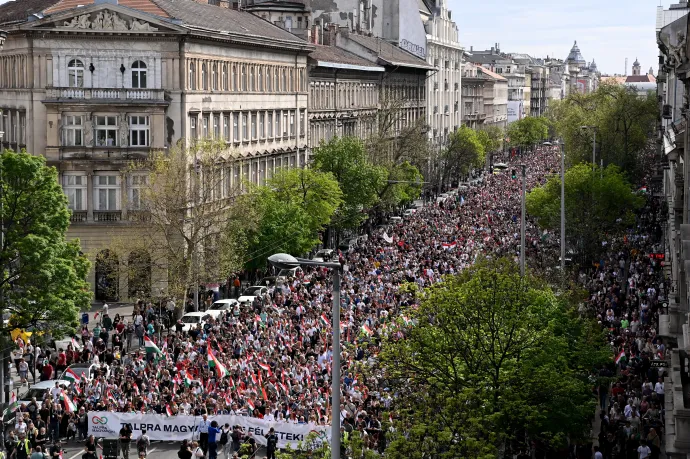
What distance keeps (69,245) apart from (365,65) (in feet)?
221

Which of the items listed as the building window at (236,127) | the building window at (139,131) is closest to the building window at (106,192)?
the building window at (139,131)

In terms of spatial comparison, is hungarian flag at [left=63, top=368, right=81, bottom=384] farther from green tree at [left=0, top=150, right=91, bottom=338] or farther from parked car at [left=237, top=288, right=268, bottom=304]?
parked car at [left=237, top=288, right=268, bottom=304]

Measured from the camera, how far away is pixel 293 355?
44.0 m

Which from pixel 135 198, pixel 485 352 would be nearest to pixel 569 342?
pixel 485 352

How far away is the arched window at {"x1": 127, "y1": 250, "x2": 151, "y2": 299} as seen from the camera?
56.4 metres

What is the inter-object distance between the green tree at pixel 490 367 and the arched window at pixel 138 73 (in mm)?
33004

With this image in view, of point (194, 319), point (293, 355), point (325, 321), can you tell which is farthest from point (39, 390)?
point (194, 319)

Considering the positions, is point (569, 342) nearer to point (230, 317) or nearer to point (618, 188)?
point (230, 317)

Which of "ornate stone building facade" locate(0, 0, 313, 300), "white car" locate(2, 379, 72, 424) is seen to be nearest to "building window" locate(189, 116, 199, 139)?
"ornate stone building facade" locate(0, 0, 313, 300)

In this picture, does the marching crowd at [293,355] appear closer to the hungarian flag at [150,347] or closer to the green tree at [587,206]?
the hungarian flag at [150,347]

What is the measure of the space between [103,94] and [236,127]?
37.2ft

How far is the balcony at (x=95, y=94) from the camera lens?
6384 centimetres

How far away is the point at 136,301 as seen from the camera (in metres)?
55.9

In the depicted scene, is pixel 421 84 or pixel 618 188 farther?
pixel 421 84
